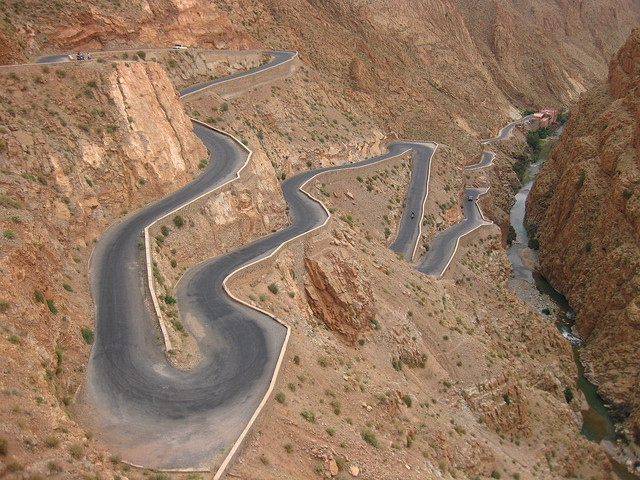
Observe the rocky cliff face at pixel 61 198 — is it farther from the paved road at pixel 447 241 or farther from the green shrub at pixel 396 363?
the paved road at pixel 447 241

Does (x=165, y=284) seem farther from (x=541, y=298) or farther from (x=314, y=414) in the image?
(x=541, y=298)

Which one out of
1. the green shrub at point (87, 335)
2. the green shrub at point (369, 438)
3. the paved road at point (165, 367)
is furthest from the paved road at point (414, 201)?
the green shrub at point (87, 335)

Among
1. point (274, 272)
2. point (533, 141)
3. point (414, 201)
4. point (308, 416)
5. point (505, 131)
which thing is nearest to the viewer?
point (308, 416)

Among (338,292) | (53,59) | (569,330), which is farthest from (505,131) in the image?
(53,59)

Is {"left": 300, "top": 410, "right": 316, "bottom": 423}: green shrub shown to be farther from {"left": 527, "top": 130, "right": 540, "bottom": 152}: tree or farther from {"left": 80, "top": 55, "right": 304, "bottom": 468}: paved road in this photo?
{"left": 527, "top": 130, "right": 540, "bottom": 152}: tree

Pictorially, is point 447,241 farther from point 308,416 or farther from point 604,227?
point 308,416

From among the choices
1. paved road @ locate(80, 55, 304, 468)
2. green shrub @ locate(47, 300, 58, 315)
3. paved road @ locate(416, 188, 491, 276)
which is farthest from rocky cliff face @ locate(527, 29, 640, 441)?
green shrub @ locate(47, 300, 58, 315)
